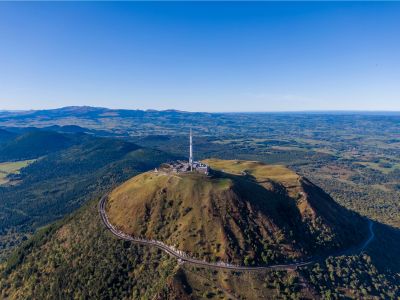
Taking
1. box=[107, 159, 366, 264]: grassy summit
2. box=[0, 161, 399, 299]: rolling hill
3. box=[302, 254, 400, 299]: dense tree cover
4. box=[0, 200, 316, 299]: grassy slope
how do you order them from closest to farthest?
1. box=[0, 200, 316, 299]: grassy slope
2. box=[0, 161, 399, 299]: rolling hill
3. box=[302, 254, 400, 299]: dense tree cover
4. box=[107, 159, 366, 264]: grassy summit

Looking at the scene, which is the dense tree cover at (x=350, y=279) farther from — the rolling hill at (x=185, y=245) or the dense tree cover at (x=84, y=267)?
the dense tree cover at (x=84, y=267)

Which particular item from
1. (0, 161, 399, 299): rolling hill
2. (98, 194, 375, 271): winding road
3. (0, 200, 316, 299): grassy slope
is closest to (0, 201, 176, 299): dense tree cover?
(0, 200, 316, 299): grassy slope

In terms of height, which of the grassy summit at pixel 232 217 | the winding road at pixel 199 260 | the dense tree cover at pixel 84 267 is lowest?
the dense tree cover at pixel 84 267

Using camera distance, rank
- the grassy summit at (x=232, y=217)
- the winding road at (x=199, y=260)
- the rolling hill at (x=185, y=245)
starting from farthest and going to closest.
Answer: the grassy summit at (x=232, y=217) → the winding road at (x=199, y=260) → the rolling hill at (x=185, y=245)

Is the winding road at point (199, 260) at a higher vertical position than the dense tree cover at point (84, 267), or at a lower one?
higher

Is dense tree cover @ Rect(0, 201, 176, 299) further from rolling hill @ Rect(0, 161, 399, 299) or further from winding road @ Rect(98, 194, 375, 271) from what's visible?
winding road @ Rect(98, 194, 375, 271)

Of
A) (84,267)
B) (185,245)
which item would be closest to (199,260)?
(185,245)

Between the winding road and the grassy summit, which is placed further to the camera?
the grassy summit

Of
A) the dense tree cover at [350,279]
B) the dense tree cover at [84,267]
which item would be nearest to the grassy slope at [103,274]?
the dense tree cover at [84,267]

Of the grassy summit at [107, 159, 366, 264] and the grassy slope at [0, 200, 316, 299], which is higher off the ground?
the grassy summit at [107, 159, 366, 264]
